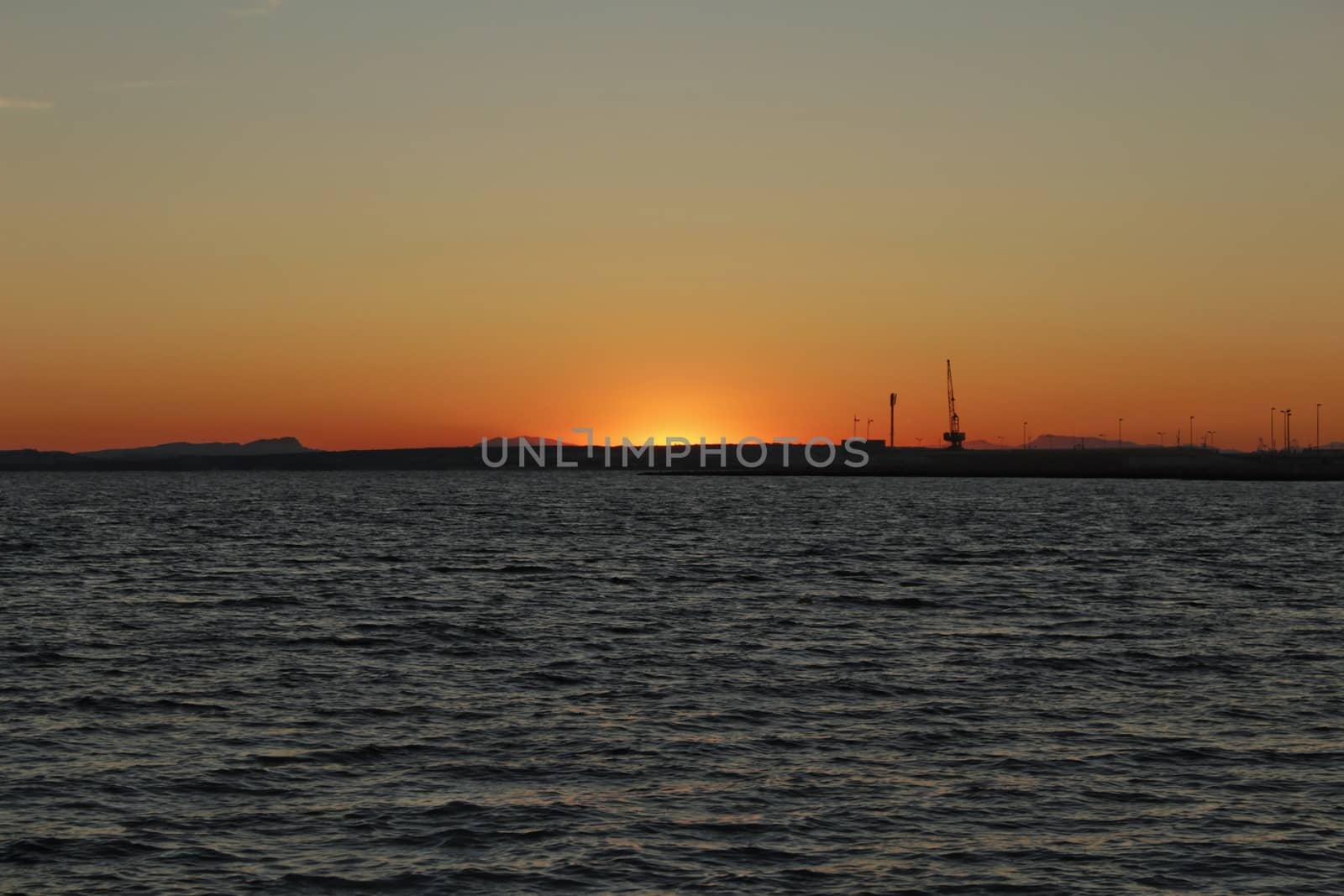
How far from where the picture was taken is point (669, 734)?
30.0 meters

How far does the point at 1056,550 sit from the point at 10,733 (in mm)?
72320

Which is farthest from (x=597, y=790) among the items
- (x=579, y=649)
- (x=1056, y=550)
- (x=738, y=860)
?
(x=1056, y=550)

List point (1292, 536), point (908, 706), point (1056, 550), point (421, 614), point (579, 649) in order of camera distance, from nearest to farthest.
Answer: point (908, 706) → point (579, 649) → point (421, 614) → point (1056, 550) → point (1292, 536)

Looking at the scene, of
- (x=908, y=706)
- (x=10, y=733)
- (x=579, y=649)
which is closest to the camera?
(x=10, y=733)

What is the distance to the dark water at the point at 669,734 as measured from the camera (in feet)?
69.9

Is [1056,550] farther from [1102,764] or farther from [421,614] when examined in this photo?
[1102,764]

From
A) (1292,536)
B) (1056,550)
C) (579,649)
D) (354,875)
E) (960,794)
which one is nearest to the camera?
(354,875)

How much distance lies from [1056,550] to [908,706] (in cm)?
6046

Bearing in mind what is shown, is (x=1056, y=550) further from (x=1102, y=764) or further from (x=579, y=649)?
(x=1102, y=764)

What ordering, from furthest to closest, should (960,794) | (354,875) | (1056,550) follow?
1. (1056,550)
2. (960,794)
3. (354,875)

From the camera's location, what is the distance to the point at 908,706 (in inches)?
1314

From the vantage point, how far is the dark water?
21.3 metres

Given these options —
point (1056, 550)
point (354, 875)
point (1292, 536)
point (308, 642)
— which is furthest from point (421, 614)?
point (1292, 536)

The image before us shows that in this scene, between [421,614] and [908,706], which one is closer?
[908,706]
